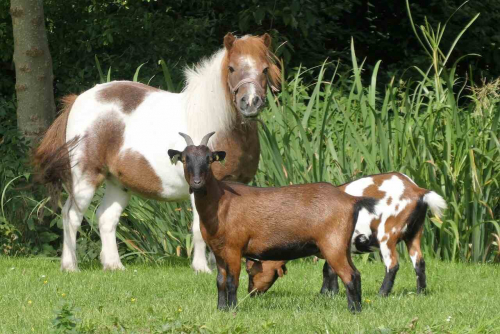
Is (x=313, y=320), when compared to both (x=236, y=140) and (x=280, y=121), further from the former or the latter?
(x=280, y=121)

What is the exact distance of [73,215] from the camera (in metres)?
8.97

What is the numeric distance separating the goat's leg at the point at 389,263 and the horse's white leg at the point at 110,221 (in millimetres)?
3031

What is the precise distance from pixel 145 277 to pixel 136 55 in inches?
236

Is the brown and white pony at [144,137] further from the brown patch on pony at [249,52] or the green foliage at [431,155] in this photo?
the green foliage at [431,155]

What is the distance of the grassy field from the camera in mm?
5480

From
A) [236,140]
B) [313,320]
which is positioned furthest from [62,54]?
[313,320]

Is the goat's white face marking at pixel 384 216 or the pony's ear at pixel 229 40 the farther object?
the pony's ear at pixel 229 40

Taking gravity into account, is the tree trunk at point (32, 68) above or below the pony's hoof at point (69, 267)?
above

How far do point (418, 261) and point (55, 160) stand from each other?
3614 mm

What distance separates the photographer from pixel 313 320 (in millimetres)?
5832

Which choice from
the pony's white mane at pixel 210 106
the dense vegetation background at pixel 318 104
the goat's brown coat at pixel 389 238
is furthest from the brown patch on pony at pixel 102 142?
the goat's brown coat at pixel 389 238

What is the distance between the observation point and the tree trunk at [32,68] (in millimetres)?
10672

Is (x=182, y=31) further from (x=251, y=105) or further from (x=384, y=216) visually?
(x=384, y=216)

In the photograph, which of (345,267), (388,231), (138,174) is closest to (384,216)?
(388,231)
